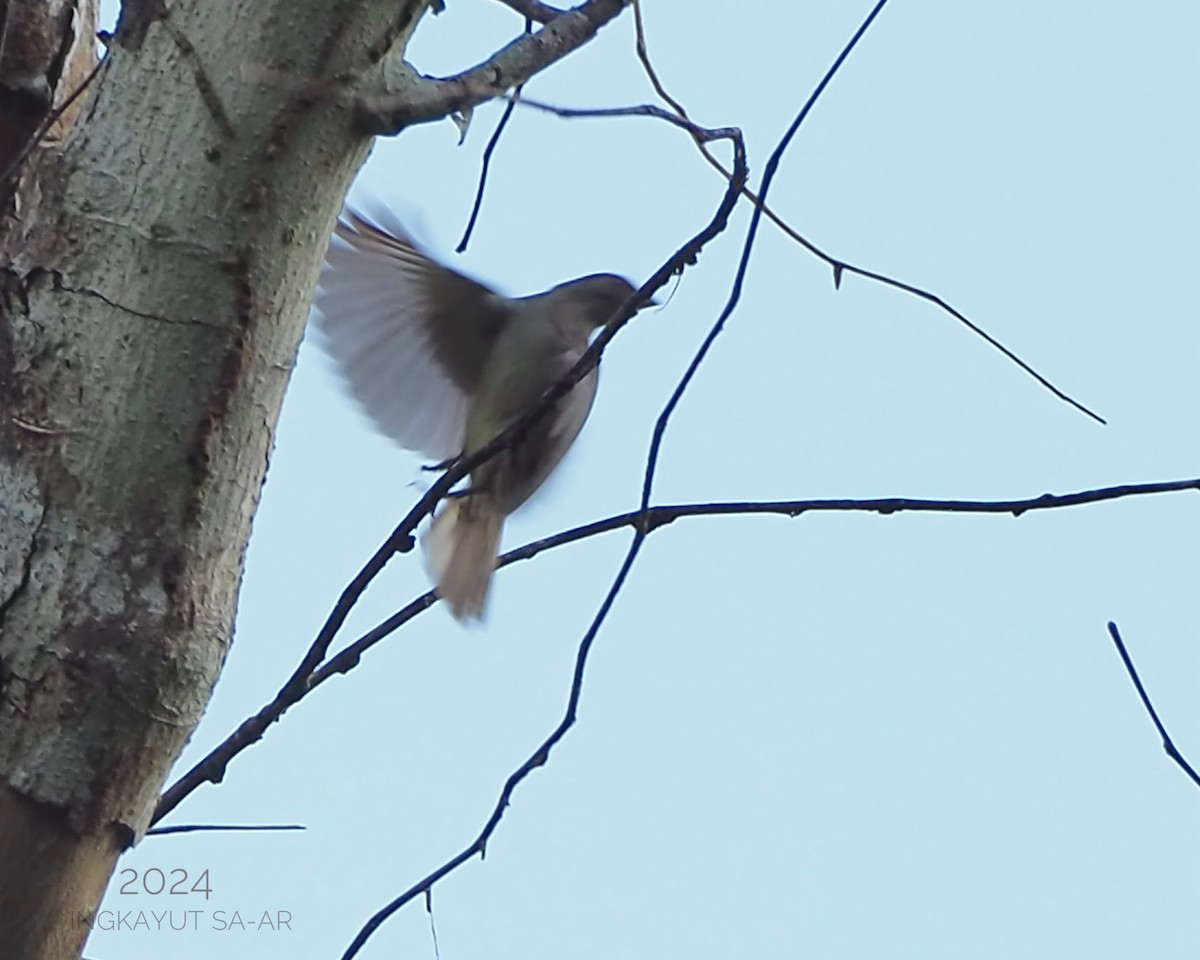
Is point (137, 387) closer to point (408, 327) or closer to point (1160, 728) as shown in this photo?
point (1160, 728)

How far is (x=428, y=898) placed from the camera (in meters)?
1.61

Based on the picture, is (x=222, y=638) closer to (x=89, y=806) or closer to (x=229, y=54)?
(x=89, y=806)

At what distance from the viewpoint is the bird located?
267 centimetres

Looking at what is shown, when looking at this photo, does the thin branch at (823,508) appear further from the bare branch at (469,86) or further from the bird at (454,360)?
the bird at (454,360)

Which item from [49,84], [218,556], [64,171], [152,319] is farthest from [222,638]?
[49,84]

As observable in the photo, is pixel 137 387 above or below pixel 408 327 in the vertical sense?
below

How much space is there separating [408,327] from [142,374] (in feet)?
5.44

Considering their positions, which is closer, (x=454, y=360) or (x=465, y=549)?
(x=465, y=549)

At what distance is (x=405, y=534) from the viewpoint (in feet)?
4.32

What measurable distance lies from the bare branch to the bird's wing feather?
1463 mm

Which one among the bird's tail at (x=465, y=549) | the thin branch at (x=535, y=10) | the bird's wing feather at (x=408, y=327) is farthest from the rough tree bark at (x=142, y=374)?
the bird's wing feather at (x=408, y=327)

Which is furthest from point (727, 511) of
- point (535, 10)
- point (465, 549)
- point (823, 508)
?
point (465, 549)

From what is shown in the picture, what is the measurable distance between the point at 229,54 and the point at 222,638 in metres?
0.46

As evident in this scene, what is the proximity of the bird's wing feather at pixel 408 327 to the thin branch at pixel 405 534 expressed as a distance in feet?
4.62
